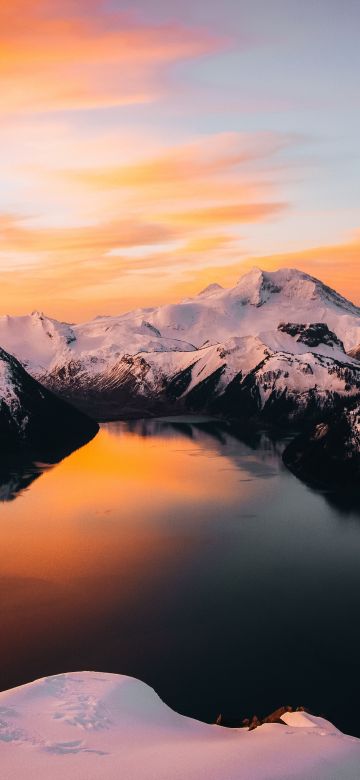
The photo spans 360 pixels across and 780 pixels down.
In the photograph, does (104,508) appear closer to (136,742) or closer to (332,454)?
(332,454)

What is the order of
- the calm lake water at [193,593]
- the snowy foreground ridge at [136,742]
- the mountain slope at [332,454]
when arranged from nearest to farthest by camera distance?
the snowy foreground ridge at [136,742] < the calm lake water at [193,593] < the mountain slope at [332,454]

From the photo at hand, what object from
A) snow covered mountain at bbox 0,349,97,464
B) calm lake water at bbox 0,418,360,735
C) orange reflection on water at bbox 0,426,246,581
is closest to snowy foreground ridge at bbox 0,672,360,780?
calm lake water at bbox 0,418,360,735

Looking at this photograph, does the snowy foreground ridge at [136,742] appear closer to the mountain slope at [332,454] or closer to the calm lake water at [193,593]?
the calm lake water at [193,593]

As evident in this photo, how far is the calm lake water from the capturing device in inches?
1832

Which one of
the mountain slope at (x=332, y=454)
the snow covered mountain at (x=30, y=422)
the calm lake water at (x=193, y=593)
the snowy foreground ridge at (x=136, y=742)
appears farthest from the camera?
the snow covered mountain at (x=30, y=422)

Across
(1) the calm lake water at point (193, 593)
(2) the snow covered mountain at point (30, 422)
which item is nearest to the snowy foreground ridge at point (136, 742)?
(1) the calm lake water at point (193, 593)

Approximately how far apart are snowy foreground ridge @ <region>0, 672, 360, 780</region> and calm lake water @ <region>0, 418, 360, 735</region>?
6.16 meters

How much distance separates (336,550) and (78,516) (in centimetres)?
3809

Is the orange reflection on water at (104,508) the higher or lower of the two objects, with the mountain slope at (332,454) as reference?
lower

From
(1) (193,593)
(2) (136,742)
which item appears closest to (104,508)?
(1) (193,593)

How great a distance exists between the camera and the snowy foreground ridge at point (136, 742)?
1109 inches

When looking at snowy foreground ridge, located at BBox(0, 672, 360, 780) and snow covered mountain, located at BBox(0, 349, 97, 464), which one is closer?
snowy foreground ridge, located at BBox(0, 672, 360, 780)

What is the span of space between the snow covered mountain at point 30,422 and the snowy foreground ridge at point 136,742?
106334 mm

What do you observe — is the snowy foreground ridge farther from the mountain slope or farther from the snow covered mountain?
the snow covered mountain
